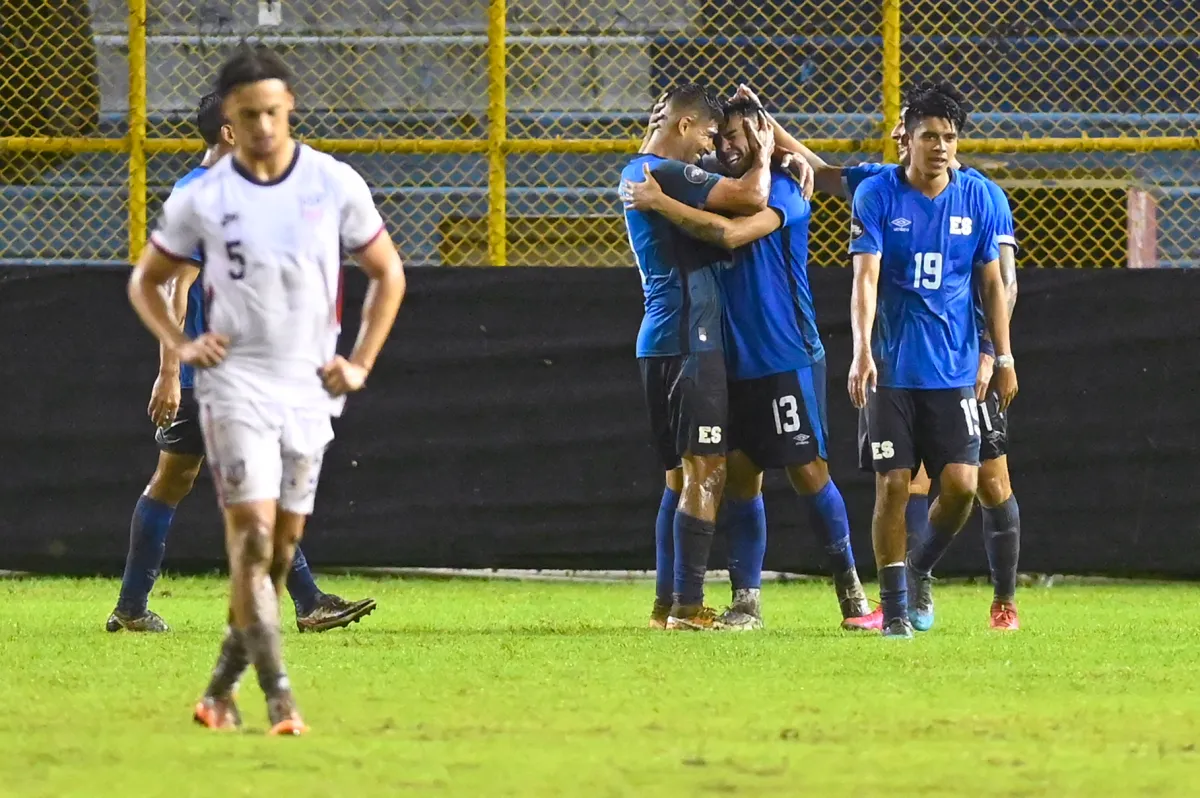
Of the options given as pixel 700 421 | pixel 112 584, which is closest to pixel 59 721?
pixel 700 421

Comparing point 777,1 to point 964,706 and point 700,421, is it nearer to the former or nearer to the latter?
point 700,421

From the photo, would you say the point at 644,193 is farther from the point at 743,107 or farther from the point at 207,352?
the point at 207,352

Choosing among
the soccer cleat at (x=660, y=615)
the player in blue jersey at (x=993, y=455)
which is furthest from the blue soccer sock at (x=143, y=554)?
the player in blue jersey at (x=993, y=455)

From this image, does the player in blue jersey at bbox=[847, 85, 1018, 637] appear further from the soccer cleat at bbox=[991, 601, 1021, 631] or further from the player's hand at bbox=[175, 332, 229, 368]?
the player's hand at bbox=[175, 332, 229, 368]

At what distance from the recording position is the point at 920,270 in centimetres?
779

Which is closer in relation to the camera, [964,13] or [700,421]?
[700,421]

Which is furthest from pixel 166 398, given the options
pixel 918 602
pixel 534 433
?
pixel 534 433

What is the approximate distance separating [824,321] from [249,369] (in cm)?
614

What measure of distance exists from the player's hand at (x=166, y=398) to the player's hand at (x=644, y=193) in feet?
6.10

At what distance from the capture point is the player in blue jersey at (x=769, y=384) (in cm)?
813

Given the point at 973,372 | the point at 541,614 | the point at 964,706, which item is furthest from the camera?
the point at 541,614

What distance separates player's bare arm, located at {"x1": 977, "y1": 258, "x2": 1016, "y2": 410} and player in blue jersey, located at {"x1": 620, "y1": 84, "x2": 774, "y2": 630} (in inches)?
35.3

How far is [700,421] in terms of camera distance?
798 cm

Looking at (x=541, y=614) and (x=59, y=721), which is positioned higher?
(x=59, y=721)
